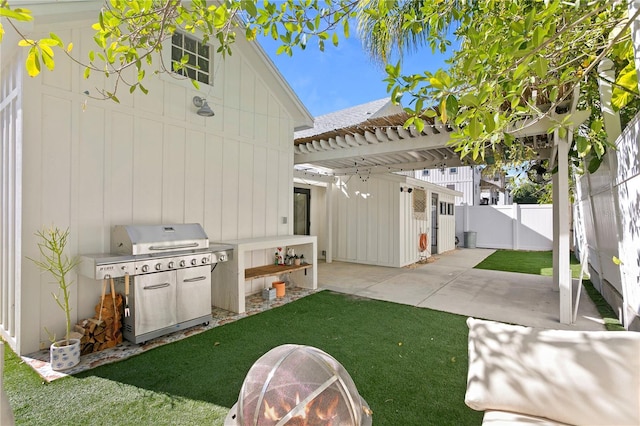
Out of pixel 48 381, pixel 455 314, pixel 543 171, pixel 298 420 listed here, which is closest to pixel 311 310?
pixel 455 314

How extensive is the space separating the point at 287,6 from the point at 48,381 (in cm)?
399

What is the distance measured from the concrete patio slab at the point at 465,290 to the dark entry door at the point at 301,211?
1391 millimetres

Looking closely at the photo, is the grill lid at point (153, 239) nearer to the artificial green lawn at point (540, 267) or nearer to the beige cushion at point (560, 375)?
the beige cushion at point (560, 375)

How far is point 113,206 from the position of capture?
4.14m

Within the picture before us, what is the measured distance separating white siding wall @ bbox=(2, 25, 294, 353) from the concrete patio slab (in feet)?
8.30

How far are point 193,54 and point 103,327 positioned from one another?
14.5 feet

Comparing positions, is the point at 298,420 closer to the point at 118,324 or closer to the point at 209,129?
the point at 118,324

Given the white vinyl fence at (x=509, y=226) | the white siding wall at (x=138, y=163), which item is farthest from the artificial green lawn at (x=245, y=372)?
the white vinyl fence at (x=509, y=226)

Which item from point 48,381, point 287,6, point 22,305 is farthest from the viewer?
point 22,305

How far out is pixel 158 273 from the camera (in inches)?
149

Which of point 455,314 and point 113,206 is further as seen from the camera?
point 455,314

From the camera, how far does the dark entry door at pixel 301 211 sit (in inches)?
381

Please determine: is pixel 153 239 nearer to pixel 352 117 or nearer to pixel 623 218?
pixel 623 218

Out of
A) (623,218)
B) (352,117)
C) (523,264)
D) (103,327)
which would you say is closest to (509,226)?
(523,264)
